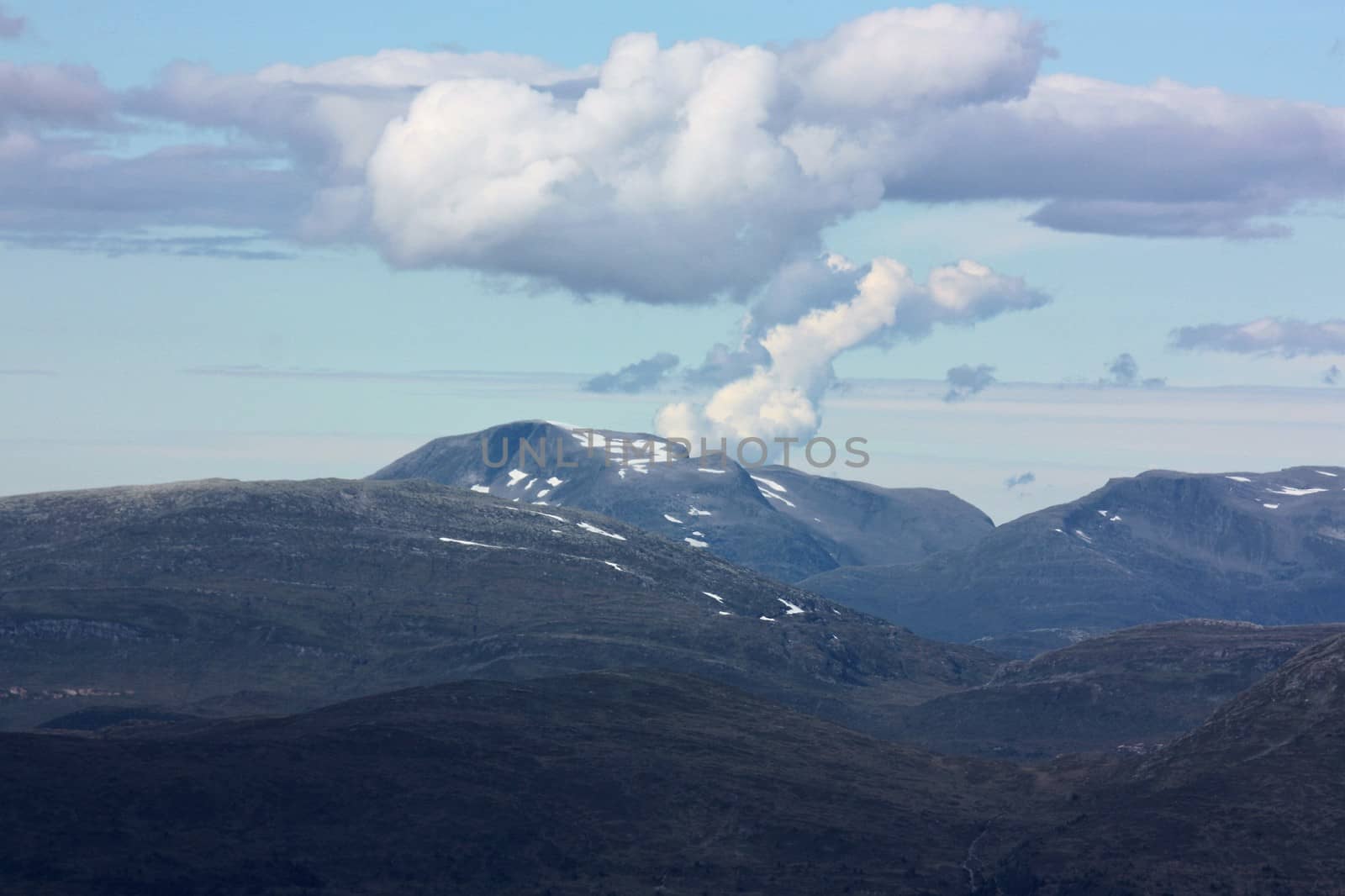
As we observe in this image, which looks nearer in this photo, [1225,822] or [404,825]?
[404,825]

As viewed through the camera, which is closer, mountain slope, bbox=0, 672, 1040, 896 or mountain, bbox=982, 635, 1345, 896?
mountain slope, bbox=0, 672, 1040, 896

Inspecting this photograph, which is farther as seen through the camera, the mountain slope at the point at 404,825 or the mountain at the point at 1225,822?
the mountain at the point at 1225,822

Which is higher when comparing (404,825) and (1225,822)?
(1225,822)

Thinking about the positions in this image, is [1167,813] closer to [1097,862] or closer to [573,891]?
[1097,862]
